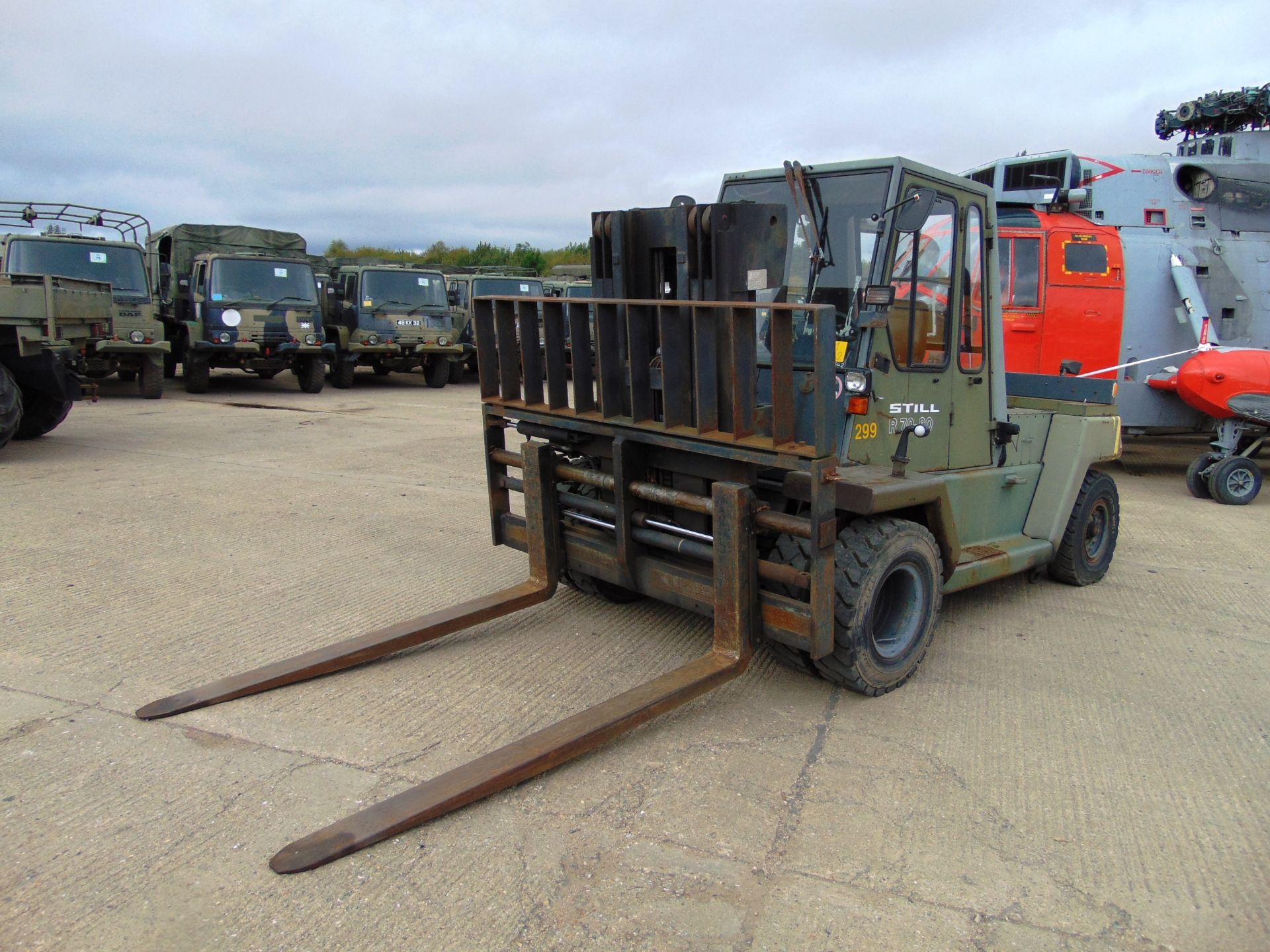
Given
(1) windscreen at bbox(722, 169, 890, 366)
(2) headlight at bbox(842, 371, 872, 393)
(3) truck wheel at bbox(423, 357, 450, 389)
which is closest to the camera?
(2) headlight at bbox(842, 371, 872, 393)

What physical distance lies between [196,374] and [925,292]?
44.0 ft

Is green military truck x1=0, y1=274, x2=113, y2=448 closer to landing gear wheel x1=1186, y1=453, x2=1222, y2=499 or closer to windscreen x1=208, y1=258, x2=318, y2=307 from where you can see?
windscreen x1=208, y1=258, x2=318, y2=307

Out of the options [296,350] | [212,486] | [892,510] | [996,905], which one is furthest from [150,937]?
[296,350]

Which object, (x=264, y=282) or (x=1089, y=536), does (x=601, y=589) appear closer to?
(x=1089, y=536)

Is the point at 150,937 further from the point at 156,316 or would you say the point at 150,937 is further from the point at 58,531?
the point at 156,316

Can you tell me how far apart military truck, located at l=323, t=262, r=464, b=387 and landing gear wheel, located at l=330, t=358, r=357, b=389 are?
12 millimetres

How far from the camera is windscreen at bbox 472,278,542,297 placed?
720 inches

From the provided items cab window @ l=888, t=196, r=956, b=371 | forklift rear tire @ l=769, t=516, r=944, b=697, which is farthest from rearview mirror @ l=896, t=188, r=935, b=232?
forklift rear tire @ l=769, t=516, r=944, b=697

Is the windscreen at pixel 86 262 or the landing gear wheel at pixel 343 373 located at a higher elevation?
the windscreen at pixel 86 262

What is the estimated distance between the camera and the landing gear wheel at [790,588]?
11.8ft

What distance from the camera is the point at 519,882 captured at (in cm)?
258

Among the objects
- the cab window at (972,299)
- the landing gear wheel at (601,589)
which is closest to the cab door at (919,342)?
the cab window at (972,299)

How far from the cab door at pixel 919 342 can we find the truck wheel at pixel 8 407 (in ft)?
25.5

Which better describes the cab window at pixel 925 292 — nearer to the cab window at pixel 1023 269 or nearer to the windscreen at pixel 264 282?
the cab window at pixel 1023 269
